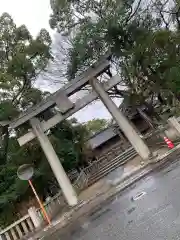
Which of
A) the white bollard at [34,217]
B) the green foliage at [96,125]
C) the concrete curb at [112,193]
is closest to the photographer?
the concrete curb at [112,193]

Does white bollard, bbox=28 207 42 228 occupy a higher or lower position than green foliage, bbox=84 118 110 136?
lower

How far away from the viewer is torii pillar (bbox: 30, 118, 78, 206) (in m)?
16.8

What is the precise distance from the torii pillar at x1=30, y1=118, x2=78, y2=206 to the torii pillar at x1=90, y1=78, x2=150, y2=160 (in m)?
3.90

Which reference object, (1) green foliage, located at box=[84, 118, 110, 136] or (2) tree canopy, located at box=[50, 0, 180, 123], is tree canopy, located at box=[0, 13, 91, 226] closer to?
(2) tree canopy, located at box=[50, 0, 180, 123]

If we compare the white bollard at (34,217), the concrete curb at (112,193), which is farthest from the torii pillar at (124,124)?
the white bollard at (34,217)

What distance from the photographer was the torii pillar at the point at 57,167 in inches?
662

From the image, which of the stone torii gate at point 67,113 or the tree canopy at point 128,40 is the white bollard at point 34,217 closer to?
the stone torii gate at point 67,113

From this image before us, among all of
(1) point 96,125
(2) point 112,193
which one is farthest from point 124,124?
(1) point 96,125

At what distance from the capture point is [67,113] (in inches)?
742

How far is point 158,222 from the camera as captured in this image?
17.5 feet

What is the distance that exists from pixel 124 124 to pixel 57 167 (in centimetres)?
436

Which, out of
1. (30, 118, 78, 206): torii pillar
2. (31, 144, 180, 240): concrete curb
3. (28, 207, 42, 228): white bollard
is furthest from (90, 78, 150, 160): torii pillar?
(28, 207, 42, 228): white bollard

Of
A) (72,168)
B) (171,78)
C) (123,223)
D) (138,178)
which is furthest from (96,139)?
(123,223)

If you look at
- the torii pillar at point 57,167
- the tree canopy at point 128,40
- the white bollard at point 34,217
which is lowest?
the white bollard at point 34,217
